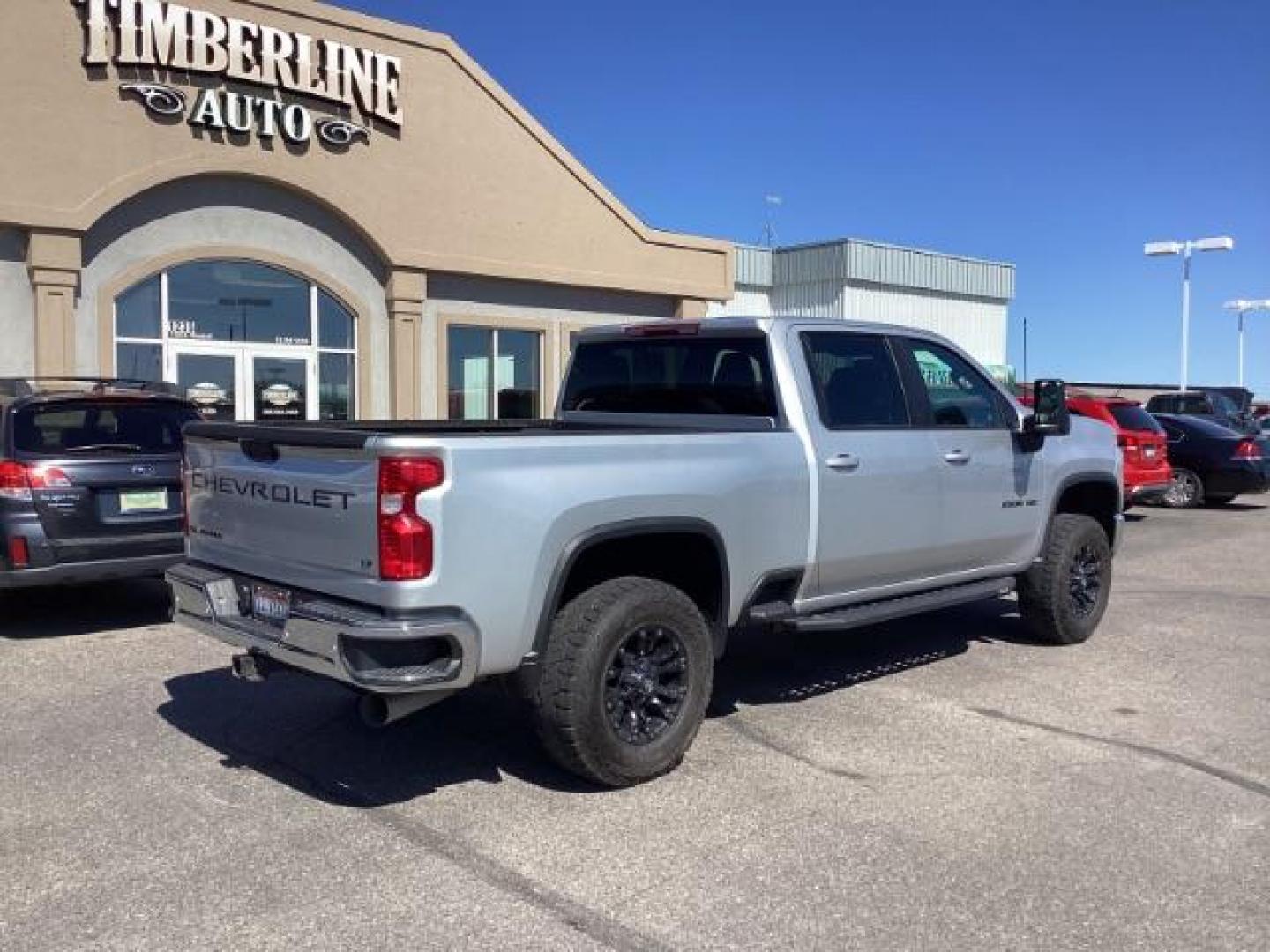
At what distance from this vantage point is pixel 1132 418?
48.5 feet

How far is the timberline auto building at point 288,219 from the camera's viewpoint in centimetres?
1292

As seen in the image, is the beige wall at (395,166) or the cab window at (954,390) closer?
the cab window at (954,390)

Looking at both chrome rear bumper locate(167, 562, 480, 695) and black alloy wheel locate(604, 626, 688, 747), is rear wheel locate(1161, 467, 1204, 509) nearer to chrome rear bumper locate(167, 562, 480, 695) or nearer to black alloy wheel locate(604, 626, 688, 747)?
black alloy wheel locate(604, 626, 688, 747)

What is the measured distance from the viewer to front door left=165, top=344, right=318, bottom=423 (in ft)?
47.1

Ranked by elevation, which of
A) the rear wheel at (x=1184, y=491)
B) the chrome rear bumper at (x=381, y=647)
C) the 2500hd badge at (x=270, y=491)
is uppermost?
the 2500hd badge at (x=270, y=491)

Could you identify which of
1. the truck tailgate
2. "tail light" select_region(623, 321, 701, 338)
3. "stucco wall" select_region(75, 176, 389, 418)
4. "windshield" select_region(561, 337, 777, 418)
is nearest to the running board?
"windshield" select_region(561, 337, 777, 418)

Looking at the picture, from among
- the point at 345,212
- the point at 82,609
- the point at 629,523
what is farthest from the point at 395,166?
the point at 629,523

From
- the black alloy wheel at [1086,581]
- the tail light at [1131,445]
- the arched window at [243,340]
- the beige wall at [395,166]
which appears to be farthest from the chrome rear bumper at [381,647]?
the tail light at [1131,445]

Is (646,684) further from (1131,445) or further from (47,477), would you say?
(1131,445)

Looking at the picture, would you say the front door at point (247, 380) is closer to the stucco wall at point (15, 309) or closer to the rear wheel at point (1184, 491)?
the stucco wall at point (15, 309)

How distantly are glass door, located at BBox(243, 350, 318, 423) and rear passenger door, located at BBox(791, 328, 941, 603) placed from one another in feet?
34.5

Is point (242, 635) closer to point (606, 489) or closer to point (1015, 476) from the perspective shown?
point (606, 489)

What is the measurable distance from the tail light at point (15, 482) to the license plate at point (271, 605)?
318 centimetres

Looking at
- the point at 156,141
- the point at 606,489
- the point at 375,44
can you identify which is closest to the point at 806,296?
the point at 375,44
